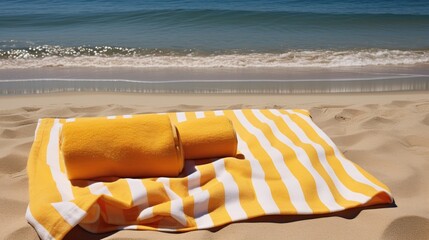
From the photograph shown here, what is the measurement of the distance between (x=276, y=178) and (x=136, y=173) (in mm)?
762

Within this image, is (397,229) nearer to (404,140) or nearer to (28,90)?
(404,140)

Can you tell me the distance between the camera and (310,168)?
8.51ft

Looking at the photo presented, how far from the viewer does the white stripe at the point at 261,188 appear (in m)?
2.25

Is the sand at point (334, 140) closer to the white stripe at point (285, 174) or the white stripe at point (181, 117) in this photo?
the white stripe at point (285, 174)

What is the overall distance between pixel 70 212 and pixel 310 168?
4.32ft

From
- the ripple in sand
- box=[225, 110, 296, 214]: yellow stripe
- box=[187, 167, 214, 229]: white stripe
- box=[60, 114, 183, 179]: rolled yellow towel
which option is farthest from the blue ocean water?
the ripple in sand

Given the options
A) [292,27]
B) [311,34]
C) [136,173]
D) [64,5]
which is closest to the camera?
[136,173]

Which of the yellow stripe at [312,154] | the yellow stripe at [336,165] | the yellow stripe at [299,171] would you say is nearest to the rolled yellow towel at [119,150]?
the yellow stripe at [299,171]

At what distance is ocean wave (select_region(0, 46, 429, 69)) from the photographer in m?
6.95

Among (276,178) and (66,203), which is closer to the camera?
(66,203)

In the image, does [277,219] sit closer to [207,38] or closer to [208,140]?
[208,140]

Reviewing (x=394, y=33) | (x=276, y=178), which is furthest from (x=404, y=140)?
(x=394, y=33)

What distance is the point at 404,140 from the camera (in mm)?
3197

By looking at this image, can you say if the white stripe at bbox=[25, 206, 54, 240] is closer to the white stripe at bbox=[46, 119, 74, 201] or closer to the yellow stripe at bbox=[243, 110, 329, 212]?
the white stripe at bbox=[46, 119, 74, 201]
